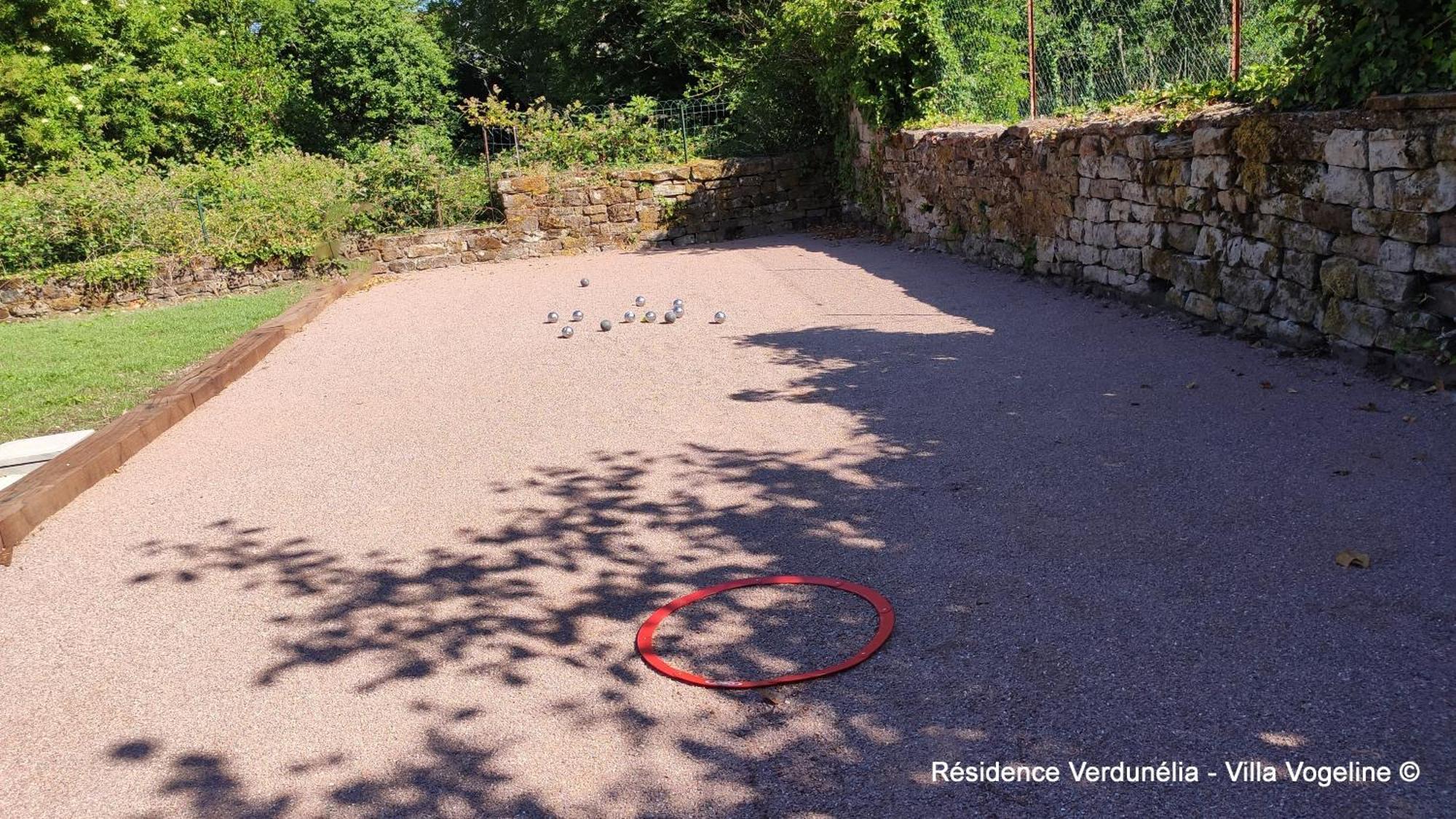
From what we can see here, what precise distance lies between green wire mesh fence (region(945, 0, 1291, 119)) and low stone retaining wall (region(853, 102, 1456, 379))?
34.3 inches

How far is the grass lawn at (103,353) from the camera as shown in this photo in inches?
324

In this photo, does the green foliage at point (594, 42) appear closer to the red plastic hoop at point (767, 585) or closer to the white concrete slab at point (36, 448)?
the white concrete slab at point (36, 448)

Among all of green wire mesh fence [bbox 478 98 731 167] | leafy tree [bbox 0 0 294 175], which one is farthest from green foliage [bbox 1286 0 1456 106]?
leafy tree [bbox 0 0 294 175]

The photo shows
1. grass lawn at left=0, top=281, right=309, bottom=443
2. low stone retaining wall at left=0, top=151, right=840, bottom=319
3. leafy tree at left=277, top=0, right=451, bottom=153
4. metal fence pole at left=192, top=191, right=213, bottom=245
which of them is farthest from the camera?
leafy tree at left=277, top=0, right=451, bottom=153

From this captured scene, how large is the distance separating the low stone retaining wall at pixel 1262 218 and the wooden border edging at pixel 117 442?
24.0 ft

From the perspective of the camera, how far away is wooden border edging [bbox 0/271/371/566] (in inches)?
225

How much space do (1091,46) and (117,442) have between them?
9445mm

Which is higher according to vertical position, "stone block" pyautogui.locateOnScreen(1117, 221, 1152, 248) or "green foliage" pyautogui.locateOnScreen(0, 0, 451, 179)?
"green foliage" pyautogui.locateOnScreen(0, 0, 451, 179)

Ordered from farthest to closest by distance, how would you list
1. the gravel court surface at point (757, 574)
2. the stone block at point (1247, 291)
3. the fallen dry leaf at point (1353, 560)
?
1. the stone block at point (1247, 291)
2. the fallen dry leaf at point (1353, 560)
3. the gravel court surface at point (757, 574)

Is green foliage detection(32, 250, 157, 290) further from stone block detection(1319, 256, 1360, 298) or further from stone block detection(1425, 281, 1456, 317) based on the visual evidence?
stone block detection(1425, 281, 1456, 317)

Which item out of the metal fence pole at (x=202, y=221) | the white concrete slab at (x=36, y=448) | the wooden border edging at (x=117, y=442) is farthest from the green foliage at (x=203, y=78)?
the white concrete slab at (x=36, y=448)

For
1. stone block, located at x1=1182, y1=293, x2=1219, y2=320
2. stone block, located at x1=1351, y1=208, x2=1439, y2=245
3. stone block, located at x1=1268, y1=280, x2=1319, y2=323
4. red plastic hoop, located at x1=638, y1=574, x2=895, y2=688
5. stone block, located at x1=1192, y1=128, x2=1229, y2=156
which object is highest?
stone block, located at x1=1192, y1=128, x2=1229, y2=156

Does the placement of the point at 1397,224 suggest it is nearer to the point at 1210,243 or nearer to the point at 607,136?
the point at 1210,243

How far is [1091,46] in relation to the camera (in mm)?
11422
